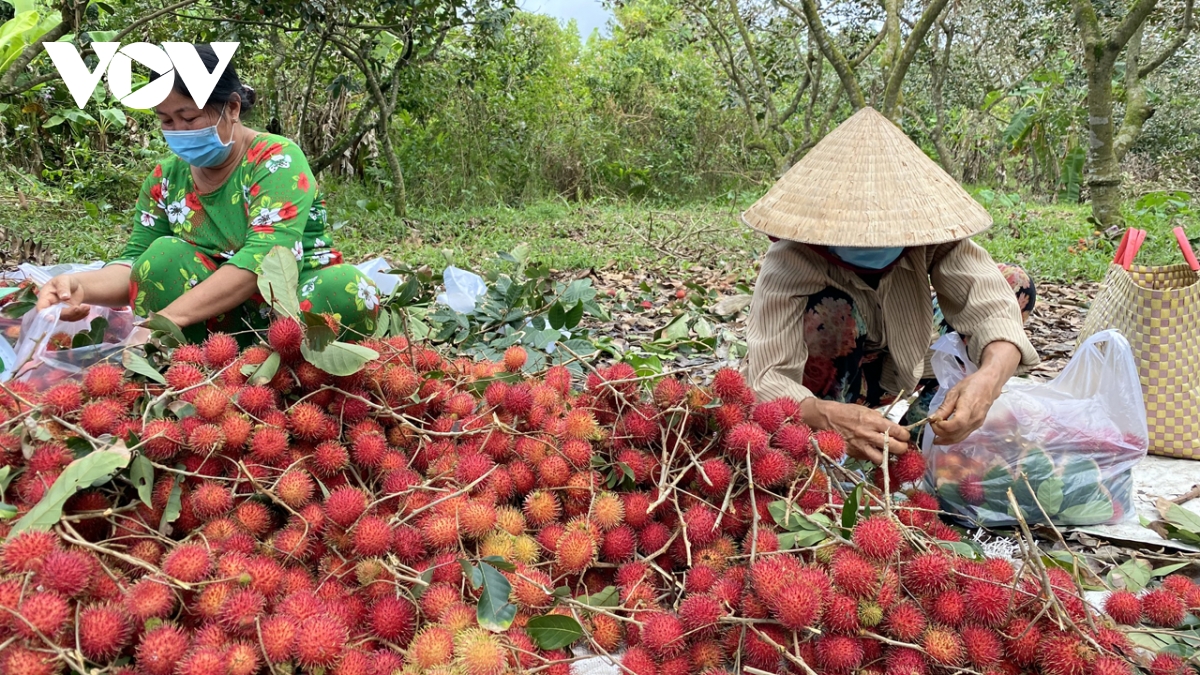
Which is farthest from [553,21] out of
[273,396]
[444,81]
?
[273,396]

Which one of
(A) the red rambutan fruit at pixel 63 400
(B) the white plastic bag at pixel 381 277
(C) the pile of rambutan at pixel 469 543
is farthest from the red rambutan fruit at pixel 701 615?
(B) the white plastic bag at pixel 381 277

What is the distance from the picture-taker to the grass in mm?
3840

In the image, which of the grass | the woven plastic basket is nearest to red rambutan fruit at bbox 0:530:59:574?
the woven plastic basket

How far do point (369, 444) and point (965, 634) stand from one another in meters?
0.75

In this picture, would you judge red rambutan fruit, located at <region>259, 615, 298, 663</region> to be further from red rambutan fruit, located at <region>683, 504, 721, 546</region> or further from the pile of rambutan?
red rambutan fruit, located at <region>683, 504, 721, 546</region>

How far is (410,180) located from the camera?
6297mm

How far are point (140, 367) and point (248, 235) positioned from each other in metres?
0.69

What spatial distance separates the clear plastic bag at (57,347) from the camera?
134cm

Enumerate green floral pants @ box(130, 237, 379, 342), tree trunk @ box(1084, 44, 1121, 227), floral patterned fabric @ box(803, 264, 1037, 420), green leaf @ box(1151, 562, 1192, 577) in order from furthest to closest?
tree trunk @ box(1084, 44, 1121, 227) < green floral pants @ box(130, 237, 379, 342) < floral patterned fabric @ box(803, 264, 1037, 420) < green leaf @ box(1151, 562, 1192, 577)

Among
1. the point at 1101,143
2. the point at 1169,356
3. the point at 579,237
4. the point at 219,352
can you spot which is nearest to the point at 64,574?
the point at 219,352

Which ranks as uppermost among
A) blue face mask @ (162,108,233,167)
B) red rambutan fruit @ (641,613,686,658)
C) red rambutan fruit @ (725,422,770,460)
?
blue face mask @ (162,108,233,167)

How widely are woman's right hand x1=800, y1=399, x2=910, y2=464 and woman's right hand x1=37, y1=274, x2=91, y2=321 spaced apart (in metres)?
1.44

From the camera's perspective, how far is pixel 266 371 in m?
1.07

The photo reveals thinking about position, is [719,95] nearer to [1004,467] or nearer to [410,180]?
[410,180]
